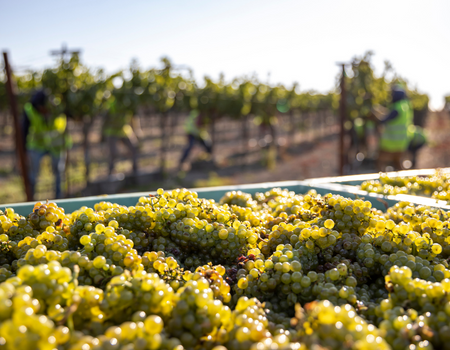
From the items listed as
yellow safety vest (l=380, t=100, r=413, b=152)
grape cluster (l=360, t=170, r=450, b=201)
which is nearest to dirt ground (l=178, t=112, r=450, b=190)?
yellow safety vest (l=380, t=100, r=413, b=152)

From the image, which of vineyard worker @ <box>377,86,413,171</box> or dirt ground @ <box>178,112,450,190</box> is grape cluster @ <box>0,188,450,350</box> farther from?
dirt ground @ <box>178,112,450,190</box>

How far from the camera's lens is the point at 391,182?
2.58 meters

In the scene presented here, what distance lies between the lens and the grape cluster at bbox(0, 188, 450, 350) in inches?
26.3

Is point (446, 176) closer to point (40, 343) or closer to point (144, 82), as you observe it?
point (40, 343)

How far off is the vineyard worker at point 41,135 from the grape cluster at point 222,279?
5.67 m

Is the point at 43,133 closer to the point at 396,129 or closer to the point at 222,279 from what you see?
the point at 222,279

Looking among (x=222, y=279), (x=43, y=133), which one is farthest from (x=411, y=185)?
(x=43, y=133)

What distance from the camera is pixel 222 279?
1.03 meters

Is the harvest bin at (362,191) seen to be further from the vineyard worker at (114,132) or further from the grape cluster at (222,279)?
the vineyard worker at (114,132)

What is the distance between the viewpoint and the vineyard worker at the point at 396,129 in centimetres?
721

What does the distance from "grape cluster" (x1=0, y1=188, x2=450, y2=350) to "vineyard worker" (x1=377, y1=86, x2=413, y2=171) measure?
630cm

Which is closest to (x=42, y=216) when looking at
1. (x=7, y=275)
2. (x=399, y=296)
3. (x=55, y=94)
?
(x=7, y=275)

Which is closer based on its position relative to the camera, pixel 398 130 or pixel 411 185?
pixel 411 185

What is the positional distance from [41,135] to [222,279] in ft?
21.8
